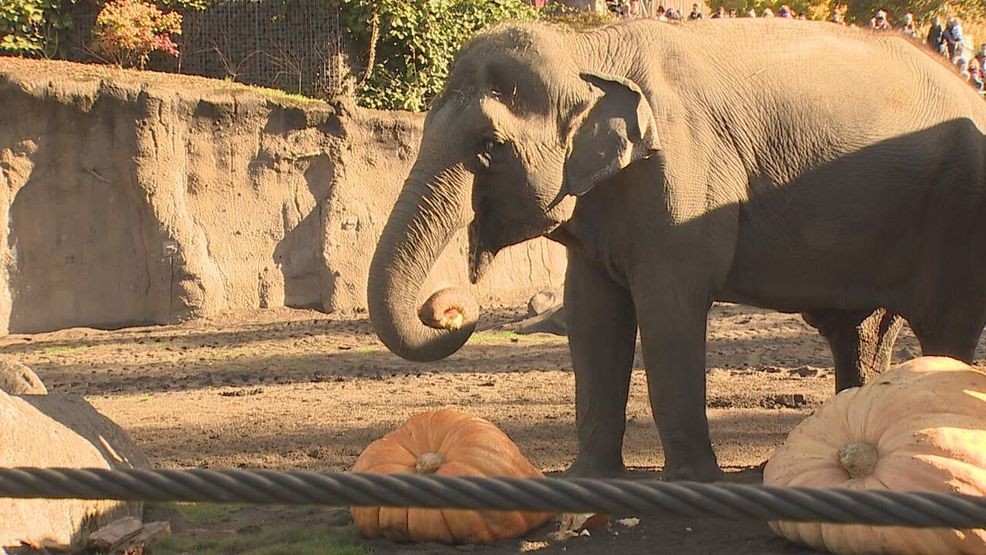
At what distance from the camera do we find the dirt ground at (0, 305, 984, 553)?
294 inches

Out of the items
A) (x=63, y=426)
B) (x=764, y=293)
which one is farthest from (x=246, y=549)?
(x=764, y=293)

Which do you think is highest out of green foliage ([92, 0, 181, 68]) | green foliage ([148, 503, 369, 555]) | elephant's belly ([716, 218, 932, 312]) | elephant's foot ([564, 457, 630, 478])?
green foliage ([92, 0, 181, 68])

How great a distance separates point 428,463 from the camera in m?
6.11

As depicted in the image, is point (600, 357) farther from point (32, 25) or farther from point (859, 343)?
point (32, 25)

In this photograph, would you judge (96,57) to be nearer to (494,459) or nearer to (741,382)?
(741,382)

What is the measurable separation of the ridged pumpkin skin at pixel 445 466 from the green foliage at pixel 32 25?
1190 centimetres

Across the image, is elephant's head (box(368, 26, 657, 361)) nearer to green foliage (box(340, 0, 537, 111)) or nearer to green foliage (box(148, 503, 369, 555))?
green foliage (box(148, 503, 369, 555))

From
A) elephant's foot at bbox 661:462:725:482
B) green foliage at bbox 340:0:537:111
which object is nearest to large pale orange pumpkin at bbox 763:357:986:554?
elephant's foot at bbox 661:462:725:482

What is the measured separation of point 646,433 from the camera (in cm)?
881

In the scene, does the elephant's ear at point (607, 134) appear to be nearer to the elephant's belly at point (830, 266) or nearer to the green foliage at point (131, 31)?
the elephant's belly at point (830, 266)

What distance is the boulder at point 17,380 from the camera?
762 cm

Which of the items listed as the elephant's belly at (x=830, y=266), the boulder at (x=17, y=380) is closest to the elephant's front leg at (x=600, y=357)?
the elephant's belly at (x=830, y=266)

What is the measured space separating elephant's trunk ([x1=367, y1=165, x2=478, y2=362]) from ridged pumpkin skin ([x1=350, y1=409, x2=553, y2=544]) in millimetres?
373

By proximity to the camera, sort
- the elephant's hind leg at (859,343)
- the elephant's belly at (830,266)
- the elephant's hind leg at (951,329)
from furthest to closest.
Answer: the elephant's hind leg at (859,343), the elephant's hind leg at (951,329), the elephant's belly at (830,266)
